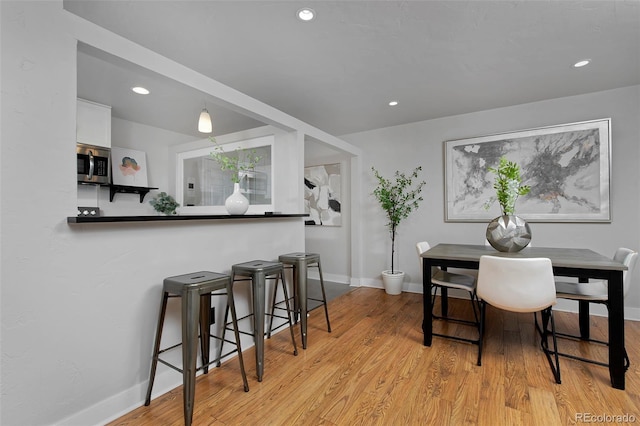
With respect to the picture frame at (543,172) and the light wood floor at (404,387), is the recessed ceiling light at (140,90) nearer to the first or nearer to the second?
the light wood floor at (404,387)

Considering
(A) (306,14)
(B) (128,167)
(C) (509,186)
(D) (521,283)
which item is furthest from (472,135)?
(B) (128,167)

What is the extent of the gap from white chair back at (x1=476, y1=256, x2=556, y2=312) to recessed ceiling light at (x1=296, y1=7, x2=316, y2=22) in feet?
6.79

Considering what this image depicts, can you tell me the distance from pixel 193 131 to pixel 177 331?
3711mm

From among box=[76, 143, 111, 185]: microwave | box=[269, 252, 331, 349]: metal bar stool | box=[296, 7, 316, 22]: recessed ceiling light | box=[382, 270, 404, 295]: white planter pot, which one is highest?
box=[296, 7, 316, 22]: recessed ceiling light

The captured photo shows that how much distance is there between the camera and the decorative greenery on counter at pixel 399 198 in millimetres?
4082

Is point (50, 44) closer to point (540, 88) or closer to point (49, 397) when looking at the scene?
point (49, 397)

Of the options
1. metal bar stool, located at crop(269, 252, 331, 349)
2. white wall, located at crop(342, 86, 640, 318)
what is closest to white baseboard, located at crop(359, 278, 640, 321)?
white wall, located at crop(342, 86, 640, 318)

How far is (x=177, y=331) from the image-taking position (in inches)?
75.0

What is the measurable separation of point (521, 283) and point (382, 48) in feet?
6.61

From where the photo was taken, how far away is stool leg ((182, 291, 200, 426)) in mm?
1490

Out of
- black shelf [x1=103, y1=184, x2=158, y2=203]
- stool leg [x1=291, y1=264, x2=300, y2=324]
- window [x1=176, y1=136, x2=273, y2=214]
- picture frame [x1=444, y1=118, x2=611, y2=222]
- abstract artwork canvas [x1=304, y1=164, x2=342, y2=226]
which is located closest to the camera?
stool leg [x1=291, y1=264, x2=300, y2=324]

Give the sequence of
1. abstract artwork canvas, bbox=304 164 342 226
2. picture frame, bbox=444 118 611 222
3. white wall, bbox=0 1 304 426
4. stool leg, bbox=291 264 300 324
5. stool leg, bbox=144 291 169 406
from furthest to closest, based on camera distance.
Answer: abstract artwork canvas, bbox=304 164 342 226 → picture frame, bbox=444 118 611 222 → stool leg, bbox=291 264 300 324 → stool leg, bbox=144 291 169 406 → white wall, bbox=0 1 304 426

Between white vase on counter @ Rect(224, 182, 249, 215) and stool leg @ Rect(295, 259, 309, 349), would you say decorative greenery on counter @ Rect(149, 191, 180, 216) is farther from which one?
stool leg @ Rect(295, 259, 309, 349)

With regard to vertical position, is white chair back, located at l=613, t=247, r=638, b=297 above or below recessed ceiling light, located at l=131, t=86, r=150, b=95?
below
